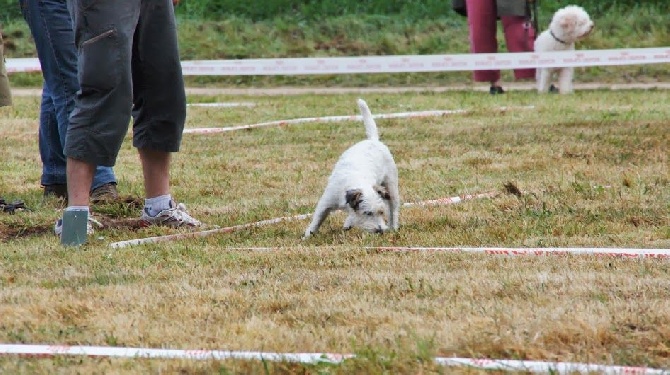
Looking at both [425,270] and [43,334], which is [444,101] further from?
[43,334]

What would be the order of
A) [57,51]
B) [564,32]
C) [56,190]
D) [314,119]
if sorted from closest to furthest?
[57,51] → [56,190] → [314,119] → [564,32]

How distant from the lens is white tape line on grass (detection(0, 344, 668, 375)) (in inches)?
130

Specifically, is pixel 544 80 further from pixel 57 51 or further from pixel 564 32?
pixel 57 51

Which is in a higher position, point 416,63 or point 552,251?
point 552,251

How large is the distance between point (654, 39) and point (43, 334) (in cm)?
1519

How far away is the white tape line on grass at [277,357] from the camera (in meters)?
3.30

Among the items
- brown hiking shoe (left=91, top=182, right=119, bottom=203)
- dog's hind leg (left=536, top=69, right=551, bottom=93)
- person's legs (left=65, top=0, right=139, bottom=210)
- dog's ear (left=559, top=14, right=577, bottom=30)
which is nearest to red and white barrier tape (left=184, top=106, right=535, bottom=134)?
dog's hind leg (left=536, top=69, right=551, bottom=93)

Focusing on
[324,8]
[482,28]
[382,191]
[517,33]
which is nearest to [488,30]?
[482,28]

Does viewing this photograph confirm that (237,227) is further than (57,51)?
No

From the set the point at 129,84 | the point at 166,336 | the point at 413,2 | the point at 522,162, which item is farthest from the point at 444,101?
the point at 166,336

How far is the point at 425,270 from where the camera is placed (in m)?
4.79

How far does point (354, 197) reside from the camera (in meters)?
5.89

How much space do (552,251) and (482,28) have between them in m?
10.6

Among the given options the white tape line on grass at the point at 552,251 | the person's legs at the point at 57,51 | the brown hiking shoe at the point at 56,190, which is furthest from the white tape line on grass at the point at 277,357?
the brown hiking shoe at the point at 56,190
